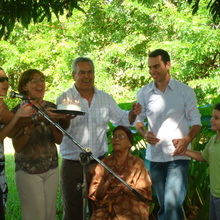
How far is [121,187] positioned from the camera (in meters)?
3.97

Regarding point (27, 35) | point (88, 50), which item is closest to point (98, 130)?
point (88, 50)

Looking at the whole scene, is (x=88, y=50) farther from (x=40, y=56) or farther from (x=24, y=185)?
(x=24, y=185)

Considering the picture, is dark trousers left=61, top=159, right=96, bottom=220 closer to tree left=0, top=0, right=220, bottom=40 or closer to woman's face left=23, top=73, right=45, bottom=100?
woman's face left=23, top=73, right=45, bottom=100

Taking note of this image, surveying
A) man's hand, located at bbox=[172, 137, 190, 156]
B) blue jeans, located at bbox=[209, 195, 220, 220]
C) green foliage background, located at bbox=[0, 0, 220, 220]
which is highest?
green foliage background, located at bbox=[0, 0, 220, 220]

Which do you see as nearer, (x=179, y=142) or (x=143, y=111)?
(x=179, y=142)

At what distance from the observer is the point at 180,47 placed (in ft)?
42.4

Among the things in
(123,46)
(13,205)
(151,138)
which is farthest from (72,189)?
(123,46)

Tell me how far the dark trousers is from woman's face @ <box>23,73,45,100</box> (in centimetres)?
75

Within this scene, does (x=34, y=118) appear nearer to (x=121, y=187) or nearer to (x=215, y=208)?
(x=121, y=187)

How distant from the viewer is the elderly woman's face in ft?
13.4

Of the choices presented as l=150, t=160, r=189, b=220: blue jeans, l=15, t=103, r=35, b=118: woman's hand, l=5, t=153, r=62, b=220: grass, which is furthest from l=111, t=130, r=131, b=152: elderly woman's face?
l=5, t=153, r=62, b=220: grass

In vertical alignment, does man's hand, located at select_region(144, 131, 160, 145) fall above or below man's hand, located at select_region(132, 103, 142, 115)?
below

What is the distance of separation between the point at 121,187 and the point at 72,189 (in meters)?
0.59

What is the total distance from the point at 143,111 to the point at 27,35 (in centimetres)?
1253
